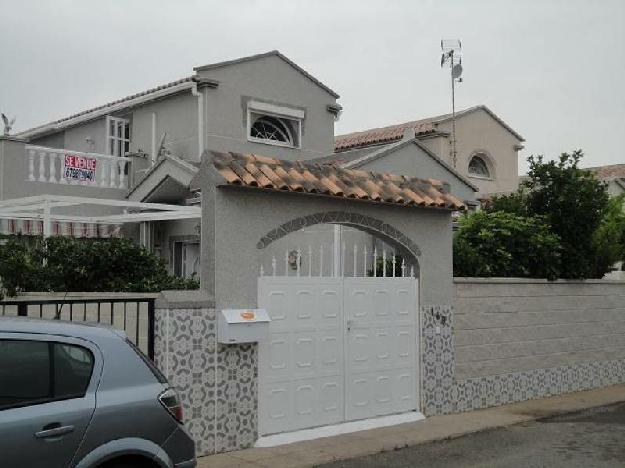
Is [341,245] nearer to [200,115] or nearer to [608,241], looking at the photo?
[608,241]

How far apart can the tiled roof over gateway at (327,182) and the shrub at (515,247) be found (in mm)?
1940

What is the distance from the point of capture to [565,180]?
40.2 ft

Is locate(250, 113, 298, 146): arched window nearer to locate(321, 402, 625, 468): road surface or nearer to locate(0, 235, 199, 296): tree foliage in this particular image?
locate(0, 235, 199, 296): tree foliage

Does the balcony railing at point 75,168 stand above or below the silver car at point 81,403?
above

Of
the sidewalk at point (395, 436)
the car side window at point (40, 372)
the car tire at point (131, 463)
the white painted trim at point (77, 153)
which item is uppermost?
the white painted trim at point (77, 153)

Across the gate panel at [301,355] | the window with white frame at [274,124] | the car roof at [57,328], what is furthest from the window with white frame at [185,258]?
the car roof at [57,328]

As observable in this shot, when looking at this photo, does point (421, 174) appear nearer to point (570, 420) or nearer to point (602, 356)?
point (602, 356)

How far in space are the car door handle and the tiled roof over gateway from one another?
362 centimetres

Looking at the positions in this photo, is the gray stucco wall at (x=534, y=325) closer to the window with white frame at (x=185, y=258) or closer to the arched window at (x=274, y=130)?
the window with white frame at (x=185, y=258)

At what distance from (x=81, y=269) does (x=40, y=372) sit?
6.10m

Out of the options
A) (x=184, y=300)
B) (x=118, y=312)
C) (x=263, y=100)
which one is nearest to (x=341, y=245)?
(x=118, y=312)

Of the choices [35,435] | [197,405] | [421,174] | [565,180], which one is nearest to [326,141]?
[421,174]

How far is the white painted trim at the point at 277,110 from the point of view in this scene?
1684 cm

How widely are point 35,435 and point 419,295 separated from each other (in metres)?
6.05
